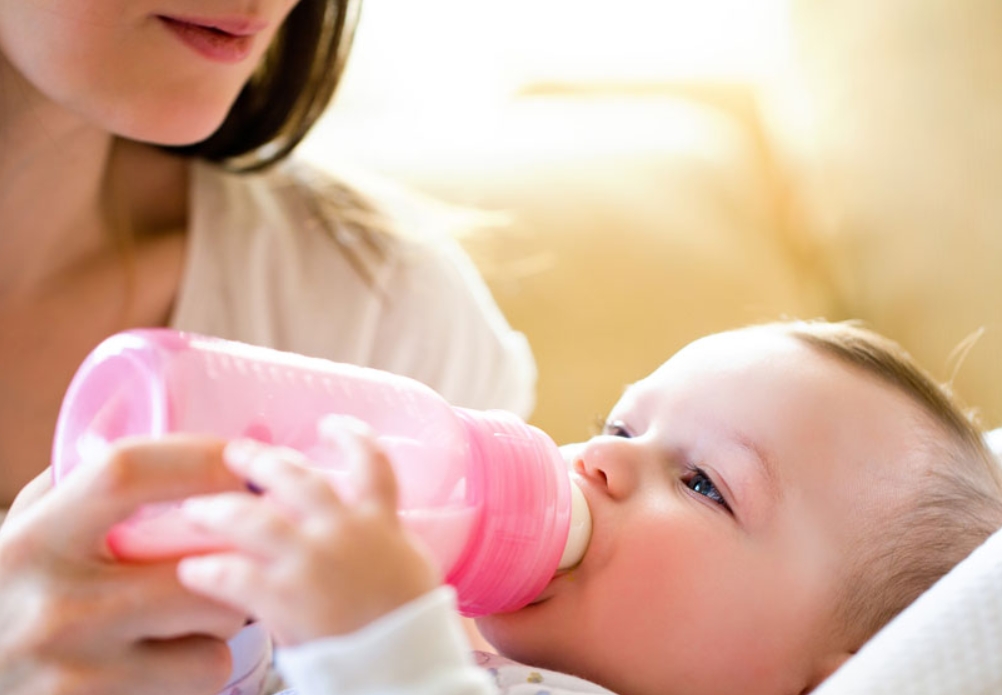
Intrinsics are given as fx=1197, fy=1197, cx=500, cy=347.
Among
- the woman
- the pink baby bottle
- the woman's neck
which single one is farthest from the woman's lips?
the pink baby bottle

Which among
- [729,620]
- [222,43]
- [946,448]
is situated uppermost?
[222,43]

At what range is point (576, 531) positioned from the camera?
790mm

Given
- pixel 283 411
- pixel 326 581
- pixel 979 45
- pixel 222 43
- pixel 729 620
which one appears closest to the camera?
pixel 326 581

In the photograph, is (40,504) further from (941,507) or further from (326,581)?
(941,507)

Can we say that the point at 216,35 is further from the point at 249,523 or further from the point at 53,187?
the point at 249,523

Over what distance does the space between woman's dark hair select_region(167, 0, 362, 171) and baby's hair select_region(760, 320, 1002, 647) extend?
0.67 m

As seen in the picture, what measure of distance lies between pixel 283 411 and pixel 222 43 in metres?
0.45

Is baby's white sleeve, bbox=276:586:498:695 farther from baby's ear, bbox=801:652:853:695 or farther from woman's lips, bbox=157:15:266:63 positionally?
woman's lips, bbox=157:15:266:63

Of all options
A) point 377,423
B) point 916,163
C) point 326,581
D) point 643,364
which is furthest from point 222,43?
point 916,163

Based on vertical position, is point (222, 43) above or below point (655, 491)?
above

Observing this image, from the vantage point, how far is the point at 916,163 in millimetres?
1532

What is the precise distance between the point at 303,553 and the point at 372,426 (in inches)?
6.2

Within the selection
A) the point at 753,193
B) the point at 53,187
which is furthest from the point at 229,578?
the point at 753,193

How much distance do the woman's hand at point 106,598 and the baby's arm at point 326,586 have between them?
2 cm
